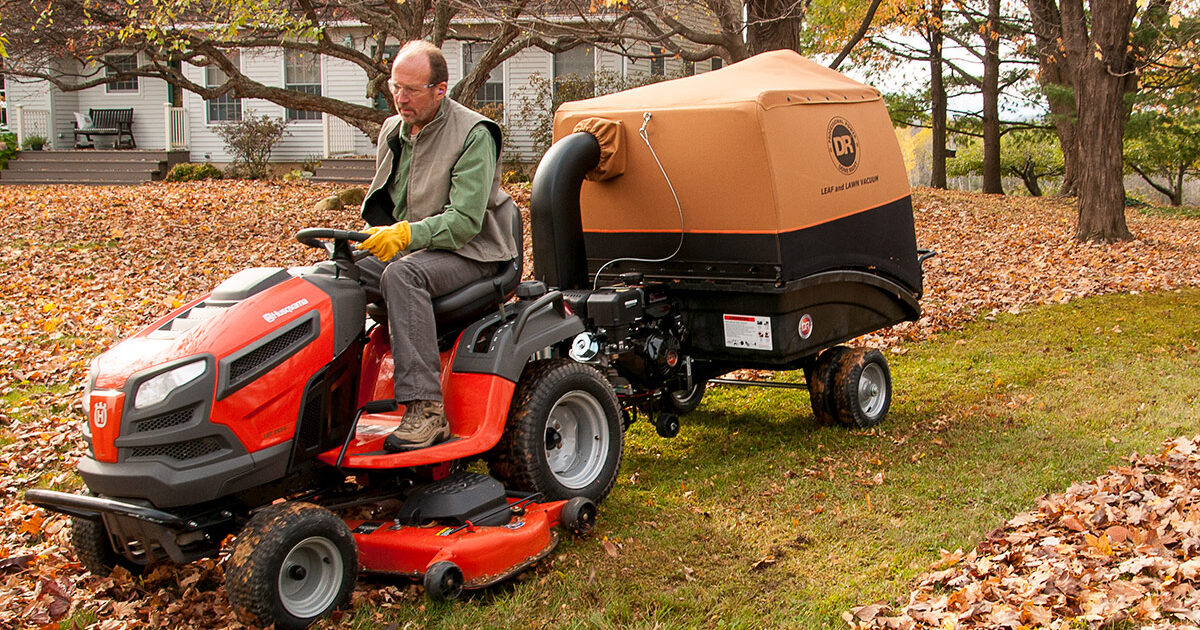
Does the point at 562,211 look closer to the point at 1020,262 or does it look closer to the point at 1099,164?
the point at 1020,262

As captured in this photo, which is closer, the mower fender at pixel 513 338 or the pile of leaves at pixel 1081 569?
the pile of leaves at pixel 1081 569

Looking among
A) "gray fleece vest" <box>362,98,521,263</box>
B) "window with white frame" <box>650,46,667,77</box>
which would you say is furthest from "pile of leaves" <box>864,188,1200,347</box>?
"window with white frame" <box>650,46,667,77</box>

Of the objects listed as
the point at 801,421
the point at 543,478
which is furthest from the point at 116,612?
the point at 801,421

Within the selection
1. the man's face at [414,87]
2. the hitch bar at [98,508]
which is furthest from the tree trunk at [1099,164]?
the hitch bar at [98,508]

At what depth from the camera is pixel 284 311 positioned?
14.1 ft

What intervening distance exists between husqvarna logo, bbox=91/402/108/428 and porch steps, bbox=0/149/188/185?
23117 millimetres

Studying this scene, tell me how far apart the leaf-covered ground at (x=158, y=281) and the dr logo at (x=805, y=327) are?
1.75m

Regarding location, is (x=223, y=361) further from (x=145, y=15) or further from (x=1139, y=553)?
(x=145, y=15)

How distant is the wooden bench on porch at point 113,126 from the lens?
29297 millimetres

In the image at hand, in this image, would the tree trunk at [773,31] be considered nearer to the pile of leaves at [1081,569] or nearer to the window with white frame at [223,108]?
the pile of leaves at [1081,569]

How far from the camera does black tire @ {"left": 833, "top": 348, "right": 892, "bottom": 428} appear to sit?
6875 millimetres

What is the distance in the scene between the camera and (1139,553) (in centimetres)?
439

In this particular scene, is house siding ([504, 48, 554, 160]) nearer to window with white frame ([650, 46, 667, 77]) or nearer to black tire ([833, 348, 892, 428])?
window with white frame ([650, 46, 667, 77])

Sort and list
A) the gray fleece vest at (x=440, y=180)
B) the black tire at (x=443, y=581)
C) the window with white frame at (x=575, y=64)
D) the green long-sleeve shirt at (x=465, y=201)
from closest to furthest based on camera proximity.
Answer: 1. the black tire at (x=443, y=581)
2. the green long-sleeve shirt at (x=465, y=201)
3. the gray fleece vest at (x=440, y=180)
4. the window with white frame at (x=575, y=64)
